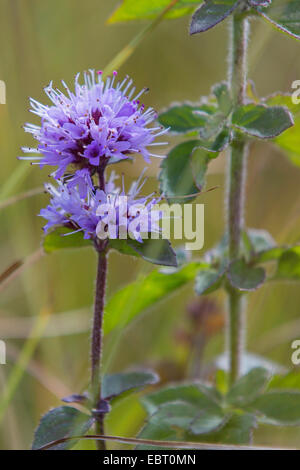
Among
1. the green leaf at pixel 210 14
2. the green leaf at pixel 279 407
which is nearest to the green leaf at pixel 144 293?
the green leaf at pixel 279 407

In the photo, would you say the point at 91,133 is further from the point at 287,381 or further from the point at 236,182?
the point at 287,381

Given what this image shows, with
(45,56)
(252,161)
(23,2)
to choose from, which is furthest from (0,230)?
(252,161)

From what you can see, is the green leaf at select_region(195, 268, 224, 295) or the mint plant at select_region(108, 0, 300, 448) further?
the green leaf at select_region(195, 268, 224, 295)

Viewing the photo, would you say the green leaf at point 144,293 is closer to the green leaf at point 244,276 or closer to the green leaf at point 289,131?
the green leaf at point 244,276

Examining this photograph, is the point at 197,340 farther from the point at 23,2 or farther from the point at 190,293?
the point at 23,2

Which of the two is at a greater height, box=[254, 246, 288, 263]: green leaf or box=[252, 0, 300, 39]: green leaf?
box=[252, 0, 300, 39]: green leaf

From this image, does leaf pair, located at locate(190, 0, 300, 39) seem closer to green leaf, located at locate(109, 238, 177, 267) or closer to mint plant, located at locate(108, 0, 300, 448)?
mint plant, located at locate(108, 0, 300, 448)

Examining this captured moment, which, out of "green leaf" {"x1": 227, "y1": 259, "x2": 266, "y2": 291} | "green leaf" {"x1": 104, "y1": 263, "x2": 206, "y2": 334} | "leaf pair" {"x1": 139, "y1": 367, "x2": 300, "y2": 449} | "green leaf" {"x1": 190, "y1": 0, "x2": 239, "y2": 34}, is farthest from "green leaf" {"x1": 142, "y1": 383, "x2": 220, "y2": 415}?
"green leaf" {"x1": 190, "y1": 0, "x2": 239, "y2": 34}

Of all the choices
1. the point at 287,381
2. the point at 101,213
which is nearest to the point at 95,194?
the point at 101,213
